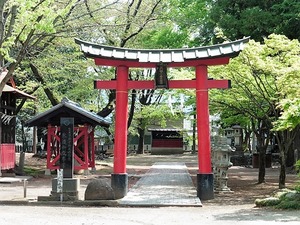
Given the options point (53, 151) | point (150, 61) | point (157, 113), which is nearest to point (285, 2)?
point (150, 61)

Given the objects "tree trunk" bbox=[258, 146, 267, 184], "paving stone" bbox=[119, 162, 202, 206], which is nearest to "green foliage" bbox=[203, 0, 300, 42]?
"tree trunk" bbox=[258, 146, 267, 184]

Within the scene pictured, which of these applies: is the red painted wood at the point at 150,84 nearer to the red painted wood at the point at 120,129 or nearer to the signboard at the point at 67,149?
the red painted wood at the point at 120,129

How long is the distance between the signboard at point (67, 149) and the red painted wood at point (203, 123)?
14.4ft

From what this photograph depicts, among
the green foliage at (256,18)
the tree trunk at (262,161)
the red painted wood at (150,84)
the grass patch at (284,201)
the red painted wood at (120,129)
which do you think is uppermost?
the green foliage at (256,18)

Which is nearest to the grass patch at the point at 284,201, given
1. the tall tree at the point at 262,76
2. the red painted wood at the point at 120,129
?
the tall tree at the point at 262,76

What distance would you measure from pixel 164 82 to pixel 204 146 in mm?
2573

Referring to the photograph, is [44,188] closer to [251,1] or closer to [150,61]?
[150,61]

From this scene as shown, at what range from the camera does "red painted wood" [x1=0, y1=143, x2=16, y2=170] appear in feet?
77.6

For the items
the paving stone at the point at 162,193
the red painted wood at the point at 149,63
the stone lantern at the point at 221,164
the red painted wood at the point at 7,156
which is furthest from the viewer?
the red painted wood at the point at 7,156

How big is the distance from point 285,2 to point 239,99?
205 inches

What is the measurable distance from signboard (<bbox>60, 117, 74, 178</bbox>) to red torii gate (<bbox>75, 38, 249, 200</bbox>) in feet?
4.99

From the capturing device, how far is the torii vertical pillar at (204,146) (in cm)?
1507

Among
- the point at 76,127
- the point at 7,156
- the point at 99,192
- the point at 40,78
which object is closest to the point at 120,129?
the point at 99,192

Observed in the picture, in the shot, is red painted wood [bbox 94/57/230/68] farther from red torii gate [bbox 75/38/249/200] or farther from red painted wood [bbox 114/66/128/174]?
red painted wood [bbox 114/66/128/174]
